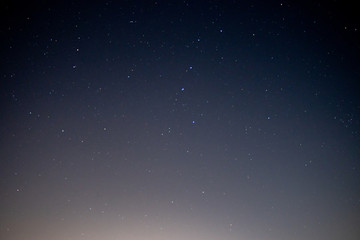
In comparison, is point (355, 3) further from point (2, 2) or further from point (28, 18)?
point (2, 2)

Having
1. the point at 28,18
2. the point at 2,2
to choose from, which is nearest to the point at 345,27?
the point at 28,18

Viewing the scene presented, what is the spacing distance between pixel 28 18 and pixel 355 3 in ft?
10.2

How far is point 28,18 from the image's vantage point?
2.60 metres

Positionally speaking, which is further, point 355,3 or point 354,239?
point 354,239

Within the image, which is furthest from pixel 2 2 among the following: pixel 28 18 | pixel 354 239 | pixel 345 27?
pixel 354 239

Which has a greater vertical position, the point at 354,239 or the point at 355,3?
the point at 355,3

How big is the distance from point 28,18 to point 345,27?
10.2 ft

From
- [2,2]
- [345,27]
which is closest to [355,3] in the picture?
[345,27]

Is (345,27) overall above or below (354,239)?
above

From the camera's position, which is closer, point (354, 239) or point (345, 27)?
point (345, 27)

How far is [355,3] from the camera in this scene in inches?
97.2

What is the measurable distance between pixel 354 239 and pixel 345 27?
14.2ft

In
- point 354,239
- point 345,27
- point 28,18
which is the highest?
point 28,18

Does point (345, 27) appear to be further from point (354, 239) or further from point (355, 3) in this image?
point (354, 239)
